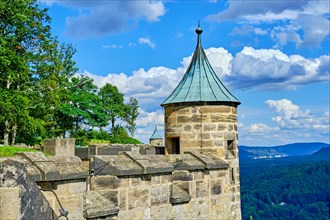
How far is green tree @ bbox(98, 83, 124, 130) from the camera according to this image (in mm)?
41219

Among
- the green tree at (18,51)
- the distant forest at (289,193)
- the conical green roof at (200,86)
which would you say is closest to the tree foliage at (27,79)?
the green tree at (18,51)

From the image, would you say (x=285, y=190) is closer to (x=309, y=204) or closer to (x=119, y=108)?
(x=309, y=204)

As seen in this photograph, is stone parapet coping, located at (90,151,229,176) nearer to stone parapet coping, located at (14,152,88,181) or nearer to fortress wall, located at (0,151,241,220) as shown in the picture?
fortress wall, located at (0,151,241,220)

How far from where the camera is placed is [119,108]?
42.2m

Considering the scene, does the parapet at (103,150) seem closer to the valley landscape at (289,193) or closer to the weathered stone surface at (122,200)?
the weathered stone surface at (122,200)

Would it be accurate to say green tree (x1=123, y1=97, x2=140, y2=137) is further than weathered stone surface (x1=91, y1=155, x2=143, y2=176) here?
Yes

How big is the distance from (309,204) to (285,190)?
1093 cm

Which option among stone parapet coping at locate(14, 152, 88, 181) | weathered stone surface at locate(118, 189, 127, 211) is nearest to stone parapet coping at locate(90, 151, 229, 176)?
weathered stone surface at locate(118, 189, 127, 211)

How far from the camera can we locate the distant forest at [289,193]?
137 metres

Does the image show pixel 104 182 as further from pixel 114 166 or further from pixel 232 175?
pixel 232 175

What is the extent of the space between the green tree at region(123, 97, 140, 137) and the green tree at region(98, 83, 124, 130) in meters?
2.45

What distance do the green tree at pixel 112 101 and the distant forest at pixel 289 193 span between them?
3405 inches

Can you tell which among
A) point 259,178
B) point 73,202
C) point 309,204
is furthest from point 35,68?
point 259,178

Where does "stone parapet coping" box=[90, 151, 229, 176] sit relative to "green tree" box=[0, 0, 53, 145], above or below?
below
